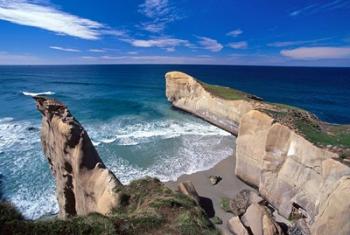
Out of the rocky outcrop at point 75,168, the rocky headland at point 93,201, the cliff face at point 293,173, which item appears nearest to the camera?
the rocky headland at point 93,201

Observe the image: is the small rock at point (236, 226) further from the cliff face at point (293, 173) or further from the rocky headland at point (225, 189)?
the cliff face at point (293, 173)

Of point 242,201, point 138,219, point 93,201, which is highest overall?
point 138,219

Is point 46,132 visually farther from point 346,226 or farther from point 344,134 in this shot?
point 344,134

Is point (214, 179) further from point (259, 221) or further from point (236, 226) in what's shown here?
point (259, 221)

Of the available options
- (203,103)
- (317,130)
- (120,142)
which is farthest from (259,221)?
(203,103)

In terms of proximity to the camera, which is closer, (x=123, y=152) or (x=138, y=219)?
(x=138, y=219)

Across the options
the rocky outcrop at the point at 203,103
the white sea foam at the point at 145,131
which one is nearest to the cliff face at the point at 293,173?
the rocky outcrop at the point at 203,103

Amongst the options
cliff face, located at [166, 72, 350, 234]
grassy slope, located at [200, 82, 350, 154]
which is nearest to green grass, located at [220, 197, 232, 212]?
cliff face, located at [166, 72, 350, 234]
